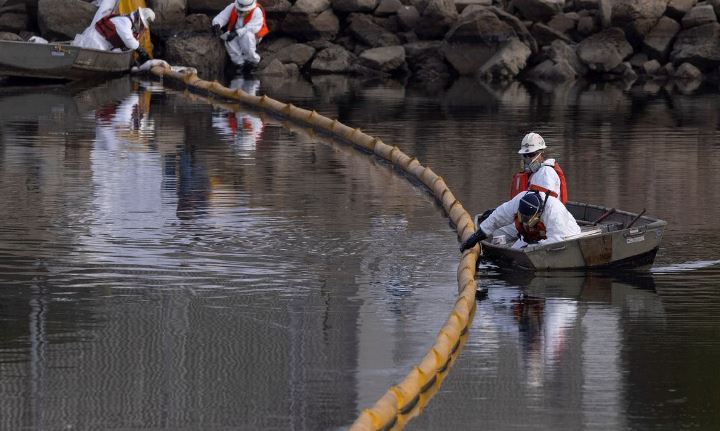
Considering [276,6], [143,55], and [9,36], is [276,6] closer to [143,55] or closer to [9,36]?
[143,55]

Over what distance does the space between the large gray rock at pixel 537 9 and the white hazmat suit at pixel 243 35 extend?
23.4ft

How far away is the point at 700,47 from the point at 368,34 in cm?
809

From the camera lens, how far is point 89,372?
1255 cm

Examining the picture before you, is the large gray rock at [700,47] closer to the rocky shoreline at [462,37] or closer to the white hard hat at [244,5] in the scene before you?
the rocky shoreline at [462,37]

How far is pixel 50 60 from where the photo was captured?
3234 centimetres

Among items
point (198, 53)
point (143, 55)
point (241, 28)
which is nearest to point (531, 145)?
point (143, 55)

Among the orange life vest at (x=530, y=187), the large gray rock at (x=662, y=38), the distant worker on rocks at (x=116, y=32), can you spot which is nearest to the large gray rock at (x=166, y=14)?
the distant worker on rocks at (x=116, y=32)

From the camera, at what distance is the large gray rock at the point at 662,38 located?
40.3 m

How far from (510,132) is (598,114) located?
3824mm

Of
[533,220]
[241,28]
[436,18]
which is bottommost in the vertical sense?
[533,220]

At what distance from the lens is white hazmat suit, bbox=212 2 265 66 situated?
37.2 meters

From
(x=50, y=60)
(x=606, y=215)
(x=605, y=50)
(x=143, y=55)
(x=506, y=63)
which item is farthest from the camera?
(x=605, y=50)

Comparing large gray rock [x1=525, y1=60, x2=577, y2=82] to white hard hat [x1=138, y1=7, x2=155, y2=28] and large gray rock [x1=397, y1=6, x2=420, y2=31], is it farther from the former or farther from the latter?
white hard hat [x1=138, y1=7, x2=155, y2=28]

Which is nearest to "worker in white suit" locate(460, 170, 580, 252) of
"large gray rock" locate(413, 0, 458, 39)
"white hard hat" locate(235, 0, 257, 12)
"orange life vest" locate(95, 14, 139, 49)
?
"orange life vest" locate(95, 14, 139, 49)
